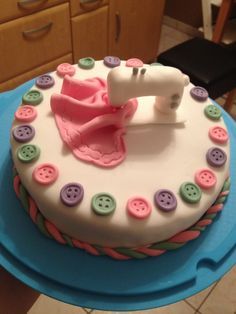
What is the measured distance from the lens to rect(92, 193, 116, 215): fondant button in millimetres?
578

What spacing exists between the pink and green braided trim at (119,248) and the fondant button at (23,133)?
0.28 feet

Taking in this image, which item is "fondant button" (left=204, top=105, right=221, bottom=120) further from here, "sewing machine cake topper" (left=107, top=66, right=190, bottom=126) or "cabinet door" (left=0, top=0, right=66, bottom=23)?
A: "cabinet door" (left=0, top=0, right=66, bottom=23)

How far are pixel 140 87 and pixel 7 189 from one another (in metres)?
0.36

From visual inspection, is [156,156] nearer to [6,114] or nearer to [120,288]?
[120,288]

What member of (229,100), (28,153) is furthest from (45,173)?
(229,100)

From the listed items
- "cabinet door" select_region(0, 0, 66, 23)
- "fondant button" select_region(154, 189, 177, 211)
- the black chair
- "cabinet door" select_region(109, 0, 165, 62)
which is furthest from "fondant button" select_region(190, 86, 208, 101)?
"cabinet door" select_region(109, 0, 165, 62)

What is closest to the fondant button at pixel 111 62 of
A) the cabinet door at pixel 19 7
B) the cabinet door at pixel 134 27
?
the cabinet door at pixel 19 7

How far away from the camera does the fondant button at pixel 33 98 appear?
29.1 inches

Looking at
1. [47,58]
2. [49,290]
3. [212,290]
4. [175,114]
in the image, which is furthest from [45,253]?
[47,58]

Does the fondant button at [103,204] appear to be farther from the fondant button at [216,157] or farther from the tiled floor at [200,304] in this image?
the tiled floor at [200,304]

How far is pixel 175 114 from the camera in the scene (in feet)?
2.36

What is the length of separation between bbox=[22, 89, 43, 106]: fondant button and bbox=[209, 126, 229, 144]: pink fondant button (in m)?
0.38

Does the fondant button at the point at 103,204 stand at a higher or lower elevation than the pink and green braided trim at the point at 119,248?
higher

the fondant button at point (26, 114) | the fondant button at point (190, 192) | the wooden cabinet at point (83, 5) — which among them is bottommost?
the wooden cabinet at point (83, 5)
